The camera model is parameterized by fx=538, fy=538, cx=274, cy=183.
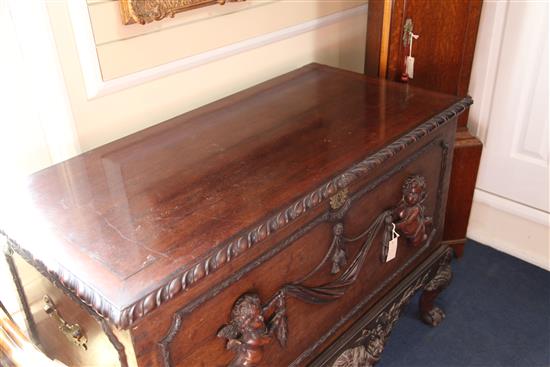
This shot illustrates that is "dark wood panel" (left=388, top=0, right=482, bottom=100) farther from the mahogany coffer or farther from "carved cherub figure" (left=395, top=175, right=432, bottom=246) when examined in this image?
"carved cherub figure" (left=395, top=175, right=432, bottom=246)

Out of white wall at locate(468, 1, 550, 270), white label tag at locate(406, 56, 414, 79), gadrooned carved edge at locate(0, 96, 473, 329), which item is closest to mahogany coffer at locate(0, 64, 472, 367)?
gadrooned carved edge at locate(0, 96, 473, 329)

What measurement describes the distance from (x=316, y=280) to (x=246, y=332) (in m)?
0.21

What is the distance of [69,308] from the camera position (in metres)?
0.85

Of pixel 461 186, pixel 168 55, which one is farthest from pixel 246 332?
pixel 461 186

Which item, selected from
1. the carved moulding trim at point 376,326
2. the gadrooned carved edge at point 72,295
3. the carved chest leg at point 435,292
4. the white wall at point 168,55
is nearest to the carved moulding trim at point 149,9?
→ the white wall at point 168,55

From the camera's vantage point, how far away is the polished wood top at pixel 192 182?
2.51 feet

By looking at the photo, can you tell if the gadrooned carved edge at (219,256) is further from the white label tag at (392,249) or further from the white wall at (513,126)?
the white wall at (513,126)

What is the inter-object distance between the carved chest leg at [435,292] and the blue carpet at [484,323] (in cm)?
3

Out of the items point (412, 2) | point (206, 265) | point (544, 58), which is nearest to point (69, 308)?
point (206, 265)

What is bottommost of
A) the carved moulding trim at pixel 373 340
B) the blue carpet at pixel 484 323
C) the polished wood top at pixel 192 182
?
the blue carpet at pixel 484 323

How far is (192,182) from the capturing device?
3.18 feet

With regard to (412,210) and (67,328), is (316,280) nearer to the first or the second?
(412,210)

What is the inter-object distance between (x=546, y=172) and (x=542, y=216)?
0.16m

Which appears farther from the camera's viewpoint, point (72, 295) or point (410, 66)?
point (410, 66)
